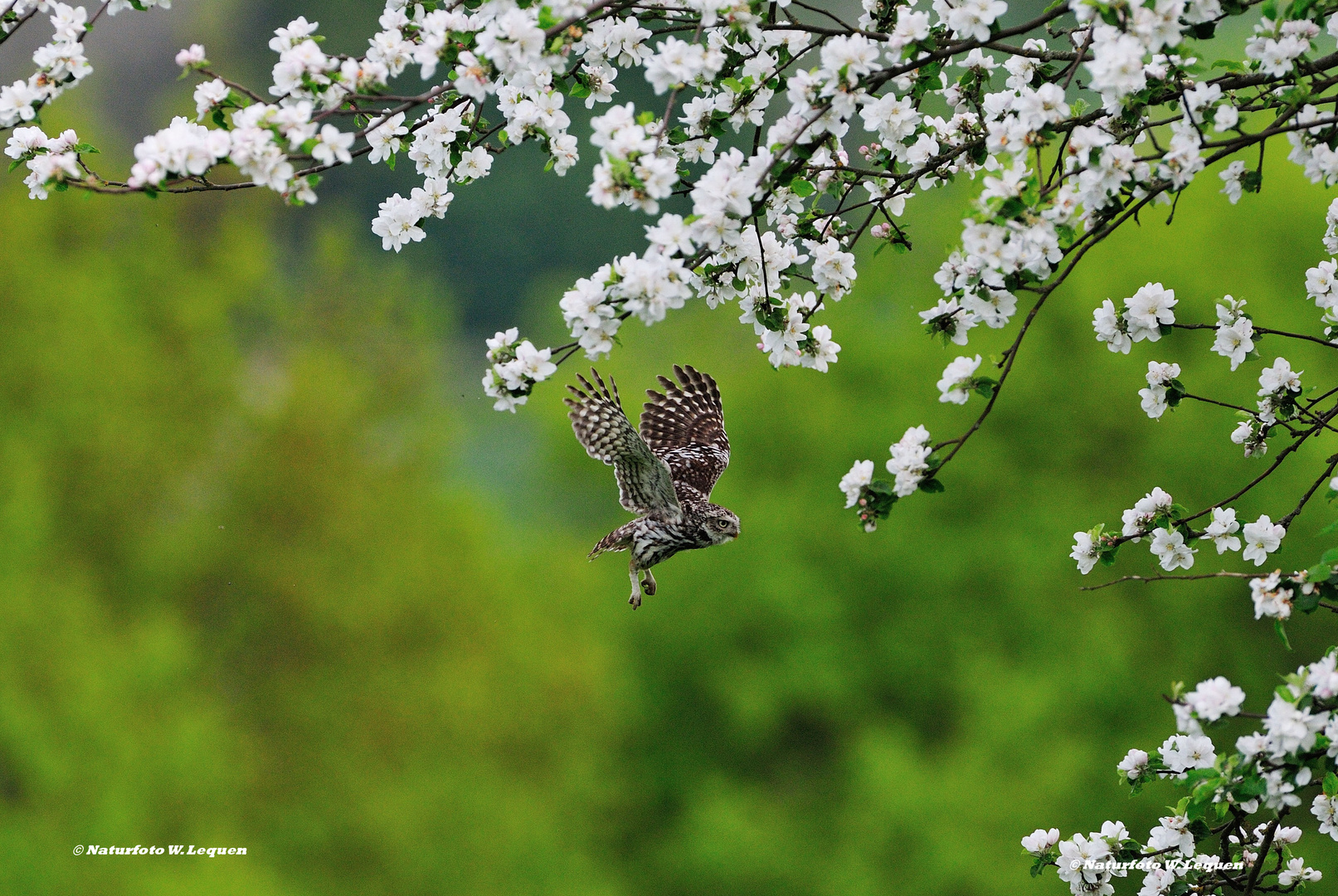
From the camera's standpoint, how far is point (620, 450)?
4.86m

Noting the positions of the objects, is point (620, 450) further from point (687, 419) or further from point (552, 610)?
point (552, 610)

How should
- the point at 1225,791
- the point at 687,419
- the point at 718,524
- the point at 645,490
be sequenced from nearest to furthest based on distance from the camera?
the point at 1225,791
the point at 645,490
the point at 718,524
the point at 687,419

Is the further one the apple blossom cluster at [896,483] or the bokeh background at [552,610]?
the bokeh background at [552,610]

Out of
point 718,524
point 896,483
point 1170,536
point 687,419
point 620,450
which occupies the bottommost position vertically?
point 896,483

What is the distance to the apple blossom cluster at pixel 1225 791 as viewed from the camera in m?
3.04

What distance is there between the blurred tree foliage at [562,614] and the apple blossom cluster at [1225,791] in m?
11.0

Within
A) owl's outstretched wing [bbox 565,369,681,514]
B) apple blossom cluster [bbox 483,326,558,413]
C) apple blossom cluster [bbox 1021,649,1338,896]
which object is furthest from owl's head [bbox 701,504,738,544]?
apple blossom cluster [bbox 483,326,558,413]

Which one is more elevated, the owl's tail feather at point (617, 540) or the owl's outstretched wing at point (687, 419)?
the owl's outstretched wing at point (687, 419)

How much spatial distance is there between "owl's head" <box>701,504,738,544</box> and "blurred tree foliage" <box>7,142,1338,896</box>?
1005cm

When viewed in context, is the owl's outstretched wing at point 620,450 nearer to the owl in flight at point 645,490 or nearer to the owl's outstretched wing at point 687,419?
the owl in flight at point 645,490

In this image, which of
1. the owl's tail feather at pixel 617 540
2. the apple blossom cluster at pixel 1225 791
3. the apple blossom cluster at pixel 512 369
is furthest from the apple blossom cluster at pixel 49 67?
the apple blossom cluster at pixel 1225 791

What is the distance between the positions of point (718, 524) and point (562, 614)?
626 inches

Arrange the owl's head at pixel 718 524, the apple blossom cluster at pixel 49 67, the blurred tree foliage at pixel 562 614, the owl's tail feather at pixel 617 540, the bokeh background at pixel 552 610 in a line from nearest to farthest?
the apple blossom cluster at pixel 49 67 → the owl's head at pixel 718 524 → the owl's tail feather at pixel 617 540 → the bokeh background at pixel 552 610 → the blurred tree foliage at pixel 562 614

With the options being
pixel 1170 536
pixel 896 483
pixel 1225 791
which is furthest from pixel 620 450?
pixel 1225 791
